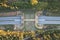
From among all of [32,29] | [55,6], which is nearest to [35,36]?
[32,29]

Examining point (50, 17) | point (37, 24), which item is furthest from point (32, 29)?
point (50, 17)

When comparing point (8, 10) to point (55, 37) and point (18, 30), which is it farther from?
point (55, 37)

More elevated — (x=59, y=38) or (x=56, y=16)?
(x=56, y=16)

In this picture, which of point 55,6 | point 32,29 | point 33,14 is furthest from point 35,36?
point 55,6

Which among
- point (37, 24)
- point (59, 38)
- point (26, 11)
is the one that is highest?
point (26, 11)

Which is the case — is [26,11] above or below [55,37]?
above

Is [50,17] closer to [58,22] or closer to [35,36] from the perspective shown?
[58,22]

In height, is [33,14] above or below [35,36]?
above

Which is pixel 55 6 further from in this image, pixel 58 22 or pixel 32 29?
pixel 32 29
